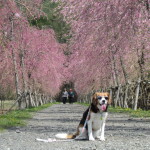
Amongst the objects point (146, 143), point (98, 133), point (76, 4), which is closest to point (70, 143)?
point (98, 133)

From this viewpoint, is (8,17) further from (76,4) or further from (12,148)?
(12,148)

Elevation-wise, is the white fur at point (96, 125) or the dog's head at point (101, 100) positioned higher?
the dog's head at point (101, 100)

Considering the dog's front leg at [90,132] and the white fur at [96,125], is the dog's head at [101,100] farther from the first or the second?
the dog's front leg at [90,132]

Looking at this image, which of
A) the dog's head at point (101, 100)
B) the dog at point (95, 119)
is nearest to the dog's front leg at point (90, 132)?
the dog at point (95, 119)

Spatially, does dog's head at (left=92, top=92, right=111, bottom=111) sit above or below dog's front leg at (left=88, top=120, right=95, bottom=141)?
above

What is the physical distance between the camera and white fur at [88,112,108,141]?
8.52 meters

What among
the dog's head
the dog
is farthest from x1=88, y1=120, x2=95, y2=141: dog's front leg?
the dog's head

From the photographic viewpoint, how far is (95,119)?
28.3 ft

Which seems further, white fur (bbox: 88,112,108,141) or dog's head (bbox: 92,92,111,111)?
white fur (bbox: 88,112,108,141)

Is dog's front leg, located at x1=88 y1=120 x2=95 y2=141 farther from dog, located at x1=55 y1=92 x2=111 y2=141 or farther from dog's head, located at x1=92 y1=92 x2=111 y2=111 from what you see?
dog's head, located at x1=92 y1=92 x2=111 y2=111

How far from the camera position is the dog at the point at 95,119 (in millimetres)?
8297

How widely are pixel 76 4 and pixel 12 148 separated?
299 inches

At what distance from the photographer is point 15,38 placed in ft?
98.1

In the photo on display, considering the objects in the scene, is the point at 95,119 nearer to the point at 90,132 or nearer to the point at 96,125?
the point at 96,125
